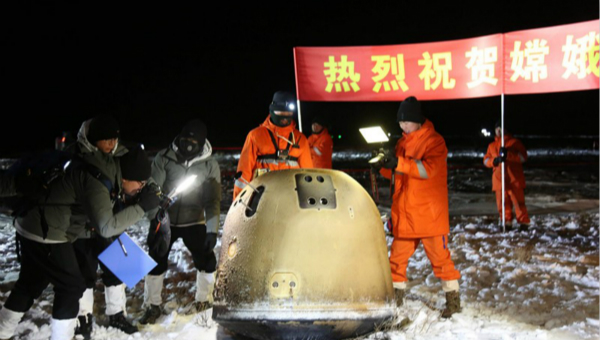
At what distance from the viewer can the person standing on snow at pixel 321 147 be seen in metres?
9.40

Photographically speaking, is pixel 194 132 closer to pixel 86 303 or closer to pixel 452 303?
pixel 86 303

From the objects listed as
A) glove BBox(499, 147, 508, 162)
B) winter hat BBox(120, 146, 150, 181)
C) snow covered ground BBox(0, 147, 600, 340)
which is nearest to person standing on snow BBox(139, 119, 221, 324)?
snow covered ground BBox(0, 147, 600, 340)

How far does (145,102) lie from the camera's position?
5534 centimetres

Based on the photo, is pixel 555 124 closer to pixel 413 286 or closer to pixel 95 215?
pixel 413 286

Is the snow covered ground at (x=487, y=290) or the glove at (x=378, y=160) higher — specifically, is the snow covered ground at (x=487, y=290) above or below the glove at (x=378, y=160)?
below

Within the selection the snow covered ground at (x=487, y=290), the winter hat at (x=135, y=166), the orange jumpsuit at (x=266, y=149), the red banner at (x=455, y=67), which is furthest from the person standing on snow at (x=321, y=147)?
the winter hat at (x=135, y=166)

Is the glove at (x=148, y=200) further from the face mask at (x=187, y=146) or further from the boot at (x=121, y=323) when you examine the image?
the boot at (x=121, y=323)

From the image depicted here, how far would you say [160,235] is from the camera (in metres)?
4.32

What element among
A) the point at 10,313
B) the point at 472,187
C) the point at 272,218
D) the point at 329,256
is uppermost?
the point at 272,218

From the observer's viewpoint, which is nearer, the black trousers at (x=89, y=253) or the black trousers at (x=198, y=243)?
the black trousers at (x=89, y=253)

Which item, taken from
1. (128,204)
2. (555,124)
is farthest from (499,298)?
(555,124)

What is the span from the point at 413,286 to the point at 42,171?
12.3 feet

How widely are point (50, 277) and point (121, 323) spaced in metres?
0.87

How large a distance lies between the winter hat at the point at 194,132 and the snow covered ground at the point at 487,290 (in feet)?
4.89
